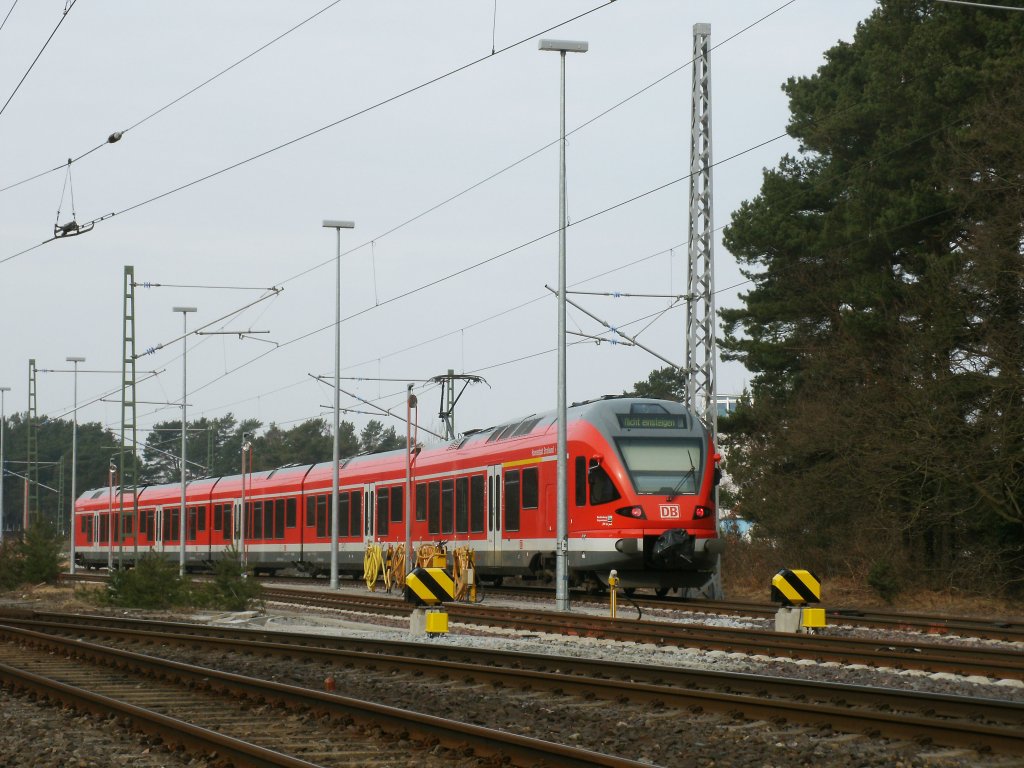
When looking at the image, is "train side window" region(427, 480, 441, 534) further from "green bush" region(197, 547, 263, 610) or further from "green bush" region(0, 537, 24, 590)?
"green bush" region(0, 537, 24, 590)

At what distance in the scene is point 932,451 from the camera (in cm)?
2747

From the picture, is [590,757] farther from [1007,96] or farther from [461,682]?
[1007,96]

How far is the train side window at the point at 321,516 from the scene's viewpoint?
41.2m

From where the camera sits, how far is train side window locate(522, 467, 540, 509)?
93.6ft

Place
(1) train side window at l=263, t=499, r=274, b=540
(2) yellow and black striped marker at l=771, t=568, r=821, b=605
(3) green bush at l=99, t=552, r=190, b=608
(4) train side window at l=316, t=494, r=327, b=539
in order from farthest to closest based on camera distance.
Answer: (1) train side window at l=263, t=499, r=274, b=540 → (4) train side window at l=316, t=494, r=327, b=539 → (3) green bush at l=99, t=552, r=190, b=608 → (2) yellow and black striped marker at l=771, t=568, r=821, b=605

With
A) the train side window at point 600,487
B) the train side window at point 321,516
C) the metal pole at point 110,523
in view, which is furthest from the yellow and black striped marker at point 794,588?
the metal pole at point 110,523

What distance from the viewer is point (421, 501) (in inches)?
1359

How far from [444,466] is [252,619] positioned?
30.6ft

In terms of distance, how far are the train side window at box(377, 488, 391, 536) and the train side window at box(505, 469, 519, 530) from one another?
7.42 meters

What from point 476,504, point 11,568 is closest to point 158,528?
point 11,568

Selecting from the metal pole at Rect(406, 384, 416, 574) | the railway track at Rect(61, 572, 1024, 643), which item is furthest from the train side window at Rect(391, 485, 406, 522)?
the railway track at Rect(61, 572, 1024, 643)

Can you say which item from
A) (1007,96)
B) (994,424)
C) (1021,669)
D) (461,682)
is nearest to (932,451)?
(994,424)

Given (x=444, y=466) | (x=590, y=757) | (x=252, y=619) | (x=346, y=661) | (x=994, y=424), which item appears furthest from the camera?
(x=444, y=466)

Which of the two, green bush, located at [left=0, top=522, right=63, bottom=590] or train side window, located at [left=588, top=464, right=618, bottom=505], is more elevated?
train side window, located at [left=588, top=464, right=618, bottom=505]
